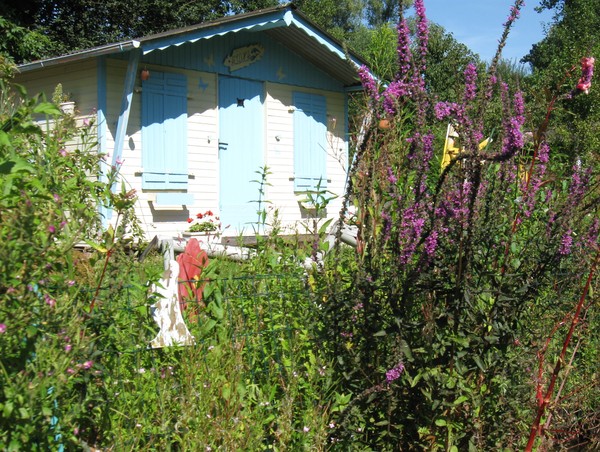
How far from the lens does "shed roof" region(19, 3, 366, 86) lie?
9.38 m

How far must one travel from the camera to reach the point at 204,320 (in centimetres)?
297

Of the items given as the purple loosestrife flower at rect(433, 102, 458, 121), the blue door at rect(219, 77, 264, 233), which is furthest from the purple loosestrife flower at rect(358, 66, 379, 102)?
the blue door at rect(219, 77, 264, 233)

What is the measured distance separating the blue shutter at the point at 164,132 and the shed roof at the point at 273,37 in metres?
0.88

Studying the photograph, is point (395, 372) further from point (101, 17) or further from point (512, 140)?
point (101, 17)

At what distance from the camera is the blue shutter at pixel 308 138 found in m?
12.5

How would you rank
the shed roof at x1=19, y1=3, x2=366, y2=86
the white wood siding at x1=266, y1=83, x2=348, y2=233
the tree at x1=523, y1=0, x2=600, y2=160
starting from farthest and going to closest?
the tree at x1=523, y1=0, x2=600, y2=160 → the white wood siding at x1=266, y1=83, x2=348, y2=233 → the shed roof at x1=19, y1=3, x2=366, y2=86

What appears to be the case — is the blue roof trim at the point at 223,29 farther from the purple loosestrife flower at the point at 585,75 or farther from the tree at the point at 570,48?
the purple loosestrife flower at the point at 585,75

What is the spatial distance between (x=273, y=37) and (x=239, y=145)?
2030mm

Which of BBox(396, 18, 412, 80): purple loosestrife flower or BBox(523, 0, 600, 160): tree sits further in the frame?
BBox(523, 0, 600, 160): tree

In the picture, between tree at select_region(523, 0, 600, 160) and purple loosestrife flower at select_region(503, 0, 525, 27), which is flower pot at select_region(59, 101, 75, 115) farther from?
tree at select_region(523, 0, 600, 160)

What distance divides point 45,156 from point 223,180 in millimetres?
9221

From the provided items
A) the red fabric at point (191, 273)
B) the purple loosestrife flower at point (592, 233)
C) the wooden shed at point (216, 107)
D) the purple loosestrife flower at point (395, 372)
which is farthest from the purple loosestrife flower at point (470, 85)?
the wooden shed at point (216, 107)

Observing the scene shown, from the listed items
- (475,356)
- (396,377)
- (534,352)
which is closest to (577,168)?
(534,352)

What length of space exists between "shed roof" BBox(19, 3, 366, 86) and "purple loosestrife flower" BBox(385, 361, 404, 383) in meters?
6.97
